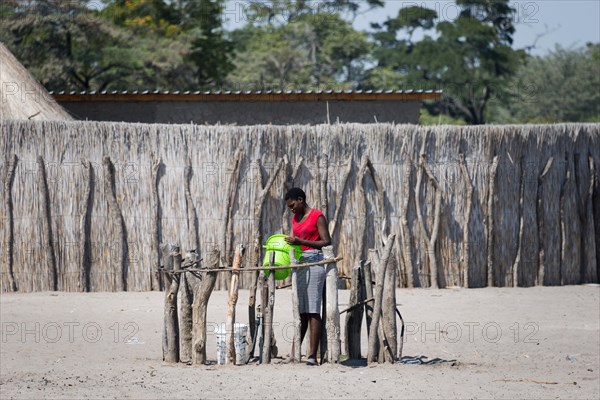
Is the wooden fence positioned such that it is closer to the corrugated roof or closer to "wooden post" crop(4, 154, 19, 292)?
"wooden post" crop(4, 154, 19, 292)

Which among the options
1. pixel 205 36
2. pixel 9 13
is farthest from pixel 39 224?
pixel 205 36

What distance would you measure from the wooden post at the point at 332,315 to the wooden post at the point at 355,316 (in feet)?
0.90

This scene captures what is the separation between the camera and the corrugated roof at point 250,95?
14.5 metres

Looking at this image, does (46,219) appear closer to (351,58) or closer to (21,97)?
(21,97)

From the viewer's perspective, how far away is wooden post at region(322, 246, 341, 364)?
7.94m

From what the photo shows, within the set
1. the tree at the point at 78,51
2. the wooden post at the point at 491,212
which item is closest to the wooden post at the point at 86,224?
the wooden post at the point at 491,212

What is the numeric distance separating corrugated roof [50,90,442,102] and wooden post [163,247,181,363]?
6739 millimetres

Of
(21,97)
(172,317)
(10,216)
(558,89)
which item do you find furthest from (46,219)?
(558,89)

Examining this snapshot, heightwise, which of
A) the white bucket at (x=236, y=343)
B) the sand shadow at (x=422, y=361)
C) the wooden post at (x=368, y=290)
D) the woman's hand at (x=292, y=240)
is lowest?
the sand shadow at (x=422, y=361)

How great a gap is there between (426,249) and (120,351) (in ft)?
16.0

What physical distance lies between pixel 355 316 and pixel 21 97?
21.7ft

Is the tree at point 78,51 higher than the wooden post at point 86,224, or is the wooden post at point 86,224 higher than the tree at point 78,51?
the tree at point 78,51

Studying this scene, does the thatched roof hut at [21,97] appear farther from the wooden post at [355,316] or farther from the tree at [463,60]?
the tree at [463,60]

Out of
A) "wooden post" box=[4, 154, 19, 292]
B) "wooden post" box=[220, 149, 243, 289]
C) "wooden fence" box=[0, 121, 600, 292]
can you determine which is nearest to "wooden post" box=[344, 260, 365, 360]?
"wooden fence" box=[0, 121, 600, 292]
